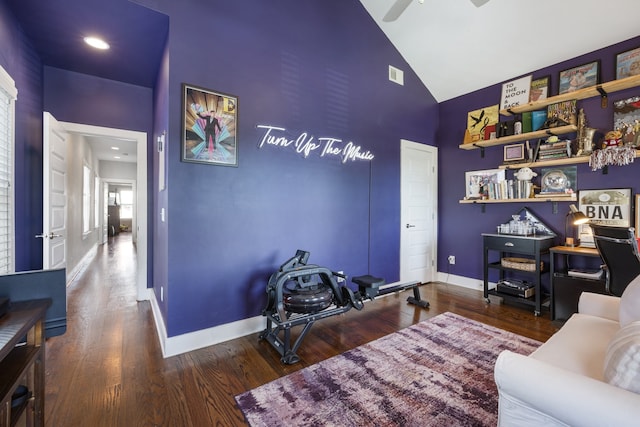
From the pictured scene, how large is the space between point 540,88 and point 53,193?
582 cm

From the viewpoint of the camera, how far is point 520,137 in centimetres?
363

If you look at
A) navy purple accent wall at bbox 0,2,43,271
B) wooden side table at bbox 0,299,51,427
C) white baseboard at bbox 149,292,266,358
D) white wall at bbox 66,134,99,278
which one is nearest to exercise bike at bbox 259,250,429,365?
white baseboard at bbox 149,292,266,358

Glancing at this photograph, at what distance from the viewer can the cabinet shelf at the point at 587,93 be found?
2.88 metres

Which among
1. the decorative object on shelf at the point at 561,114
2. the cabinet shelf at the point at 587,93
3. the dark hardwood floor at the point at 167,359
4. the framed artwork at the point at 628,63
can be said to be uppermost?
the framed artwork at the point at 628,63

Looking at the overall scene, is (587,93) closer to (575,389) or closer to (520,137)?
(520,137)

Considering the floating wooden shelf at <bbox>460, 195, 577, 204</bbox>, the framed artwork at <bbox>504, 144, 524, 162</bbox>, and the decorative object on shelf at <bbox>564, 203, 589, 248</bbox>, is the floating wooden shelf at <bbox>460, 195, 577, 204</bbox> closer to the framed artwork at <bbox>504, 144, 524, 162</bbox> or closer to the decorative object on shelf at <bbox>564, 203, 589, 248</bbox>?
the decorative object on shelf at <bbox>564, 203, 589, 248</bbox>

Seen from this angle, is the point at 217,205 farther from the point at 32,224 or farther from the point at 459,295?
the point at 459,295

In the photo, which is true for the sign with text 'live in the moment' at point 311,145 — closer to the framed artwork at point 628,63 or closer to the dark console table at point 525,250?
the dark console table at point 525,250

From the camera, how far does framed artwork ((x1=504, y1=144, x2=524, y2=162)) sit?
371 cm

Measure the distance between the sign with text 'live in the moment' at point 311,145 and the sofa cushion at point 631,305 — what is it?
258 cm

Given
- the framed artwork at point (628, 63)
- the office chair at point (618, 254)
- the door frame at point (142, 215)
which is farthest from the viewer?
the door frame at point (142, 215)

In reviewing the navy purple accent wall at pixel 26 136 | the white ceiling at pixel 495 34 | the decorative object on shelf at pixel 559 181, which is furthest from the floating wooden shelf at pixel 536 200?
the navy purple accent wall at pixel 26 136

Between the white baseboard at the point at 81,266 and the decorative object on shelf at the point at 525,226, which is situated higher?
the decorative object on shelf at the point at 525,226

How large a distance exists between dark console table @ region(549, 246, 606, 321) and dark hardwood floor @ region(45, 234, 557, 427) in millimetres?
179
